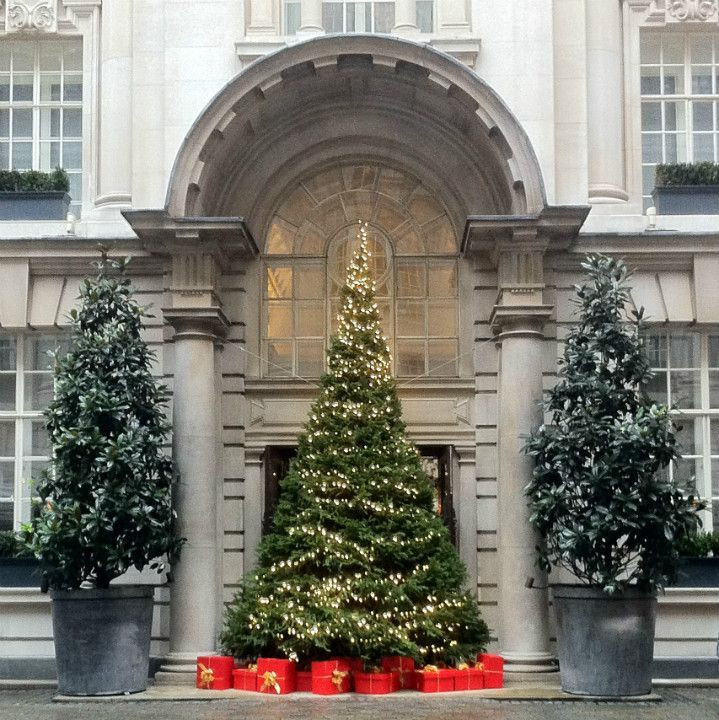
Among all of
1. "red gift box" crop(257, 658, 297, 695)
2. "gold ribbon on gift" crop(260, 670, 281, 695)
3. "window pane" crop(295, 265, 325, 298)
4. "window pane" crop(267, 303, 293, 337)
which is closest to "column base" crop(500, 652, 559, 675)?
"red gift box" crop(257, 658, 297, 695)

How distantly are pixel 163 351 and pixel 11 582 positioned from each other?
3.61m

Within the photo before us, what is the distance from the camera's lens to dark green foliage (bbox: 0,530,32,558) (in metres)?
18.9

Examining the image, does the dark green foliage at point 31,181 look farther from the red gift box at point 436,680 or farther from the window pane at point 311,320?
the red gift box at point 436,680

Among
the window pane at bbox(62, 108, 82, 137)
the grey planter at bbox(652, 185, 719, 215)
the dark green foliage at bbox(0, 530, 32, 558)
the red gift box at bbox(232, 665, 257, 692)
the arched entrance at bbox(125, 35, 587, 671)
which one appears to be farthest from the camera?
the window pane at bbox(62, 108, 82, 137)

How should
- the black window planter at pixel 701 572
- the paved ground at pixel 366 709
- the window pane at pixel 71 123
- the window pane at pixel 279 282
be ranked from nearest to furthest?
the paved ground at pixel 366 709 < the black window planter at pixel 701 572 < the window pane at pixel 279 282 < the window pane at pixel 71 123

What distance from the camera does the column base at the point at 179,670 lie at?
17.9 meters

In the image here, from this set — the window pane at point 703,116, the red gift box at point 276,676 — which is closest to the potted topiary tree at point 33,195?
the red gift box at point 276,676

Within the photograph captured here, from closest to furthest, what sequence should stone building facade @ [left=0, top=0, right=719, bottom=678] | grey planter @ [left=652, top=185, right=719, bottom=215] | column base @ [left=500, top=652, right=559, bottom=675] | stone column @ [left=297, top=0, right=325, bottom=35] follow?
1. column base @ [left=500, top=652, right=559, bottom=675]
2. stone building facade @ [left=0, top=0, right=719, bottom=678]
3. grey planter @ [left=652, top=185, right=719, bottom=215]
4. stone column @ [left=297, top=0, right=325, bottom=35]

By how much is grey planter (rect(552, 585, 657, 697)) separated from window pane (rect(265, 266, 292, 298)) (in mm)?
6119

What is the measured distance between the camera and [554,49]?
19438 millimetres

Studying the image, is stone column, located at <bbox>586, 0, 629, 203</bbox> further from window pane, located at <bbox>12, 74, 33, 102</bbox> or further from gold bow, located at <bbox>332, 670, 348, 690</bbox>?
window pane, located at <bbox>12, 74, 33, 102</bbox>

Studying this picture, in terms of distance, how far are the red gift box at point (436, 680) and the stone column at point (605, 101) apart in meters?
6.59

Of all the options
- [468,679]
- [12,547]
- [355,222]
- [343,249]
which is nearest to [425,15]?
[355,222]

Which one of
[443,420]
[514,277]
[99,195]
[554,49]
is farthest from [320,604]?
[554,49]
